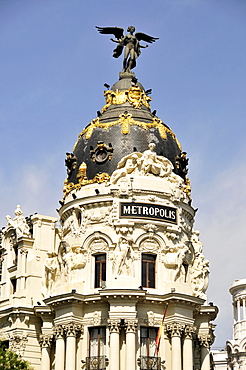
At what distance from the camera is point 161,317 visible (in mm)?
56500

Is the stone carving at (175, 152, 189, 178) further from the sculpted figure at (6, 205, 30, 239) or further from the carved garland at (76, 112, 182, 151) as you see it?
the sculpted figure at (6, 205, 30, 239)

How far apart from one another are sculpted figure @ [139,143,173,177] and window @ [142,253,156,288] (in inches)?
244

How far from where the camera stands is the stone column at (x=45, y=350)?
58.7m

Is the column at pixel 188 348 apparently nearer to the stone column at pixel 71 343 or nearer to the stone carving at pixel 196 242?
the stone column at pixel 71 343

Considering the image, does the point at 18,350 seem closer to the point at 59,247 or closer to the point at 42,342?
the point at 42,342

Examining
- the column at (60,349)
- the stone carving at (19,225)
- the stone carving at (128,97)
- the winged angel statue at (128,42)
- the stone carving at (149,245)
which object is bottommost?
the column at (60,349)

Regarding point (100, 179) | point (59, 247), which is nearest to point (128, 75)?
point (100, 179)

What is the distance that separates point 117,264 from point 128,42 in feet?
67.1

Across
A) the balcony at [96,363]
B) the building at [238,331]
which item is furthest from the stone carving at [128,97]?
the building at [238,331]

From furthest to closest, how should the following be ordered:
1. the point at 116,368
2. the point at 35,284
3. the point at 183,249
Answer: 1. the point at 35,284
2. the point at 183,249
3. the point at 116,368

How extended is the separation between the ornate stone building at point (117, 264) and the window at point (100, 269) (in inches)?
2.9

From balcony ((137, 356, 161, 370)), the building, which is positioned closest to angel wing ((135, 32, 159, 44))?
balcony ((137, 356, 161, 370))

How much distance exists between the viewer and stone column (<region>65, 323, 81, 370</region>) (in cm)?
5516

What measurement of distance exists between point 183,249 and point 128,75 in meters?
16.3
